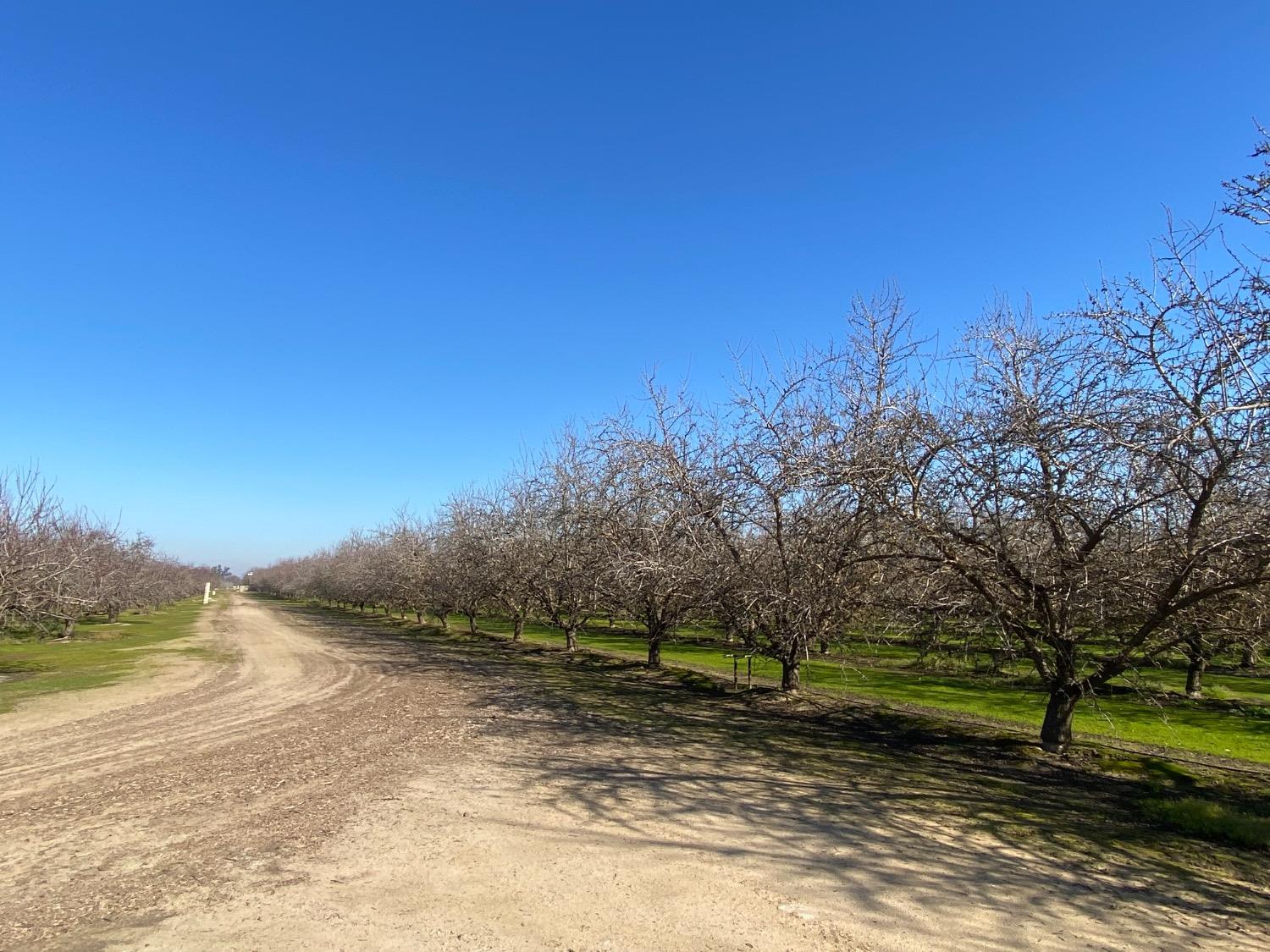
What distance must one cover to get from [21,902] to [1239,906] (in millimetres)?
8241

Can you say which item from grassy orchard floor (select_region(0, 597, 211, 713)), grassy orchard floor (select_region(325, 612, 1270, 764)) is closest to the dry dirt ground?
grassy orchard floor (select_region(325, 612, 1270, 764))

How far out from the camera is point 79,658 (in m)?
21.9

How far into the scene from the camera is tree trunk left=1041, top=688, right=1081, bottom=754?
9.33m

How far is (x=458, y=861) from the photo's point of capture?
529 centimetres

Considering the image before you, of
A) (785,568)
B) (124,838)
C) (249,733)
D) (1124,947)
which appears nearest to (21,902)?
(124,838)

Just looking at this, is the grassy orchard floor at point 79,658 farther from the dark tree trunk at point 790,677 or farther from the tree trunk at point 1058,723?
the tree trunk at point 1058,723

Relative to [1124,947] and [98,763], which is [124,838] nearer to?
[98,763]

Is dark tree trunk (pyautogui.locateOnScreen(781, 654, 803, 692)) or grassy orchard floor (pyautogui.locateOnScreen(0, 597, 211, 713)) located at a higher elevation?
dark tree trunk (pyautogui.locateOnScreen(781, 654, 803, 692))

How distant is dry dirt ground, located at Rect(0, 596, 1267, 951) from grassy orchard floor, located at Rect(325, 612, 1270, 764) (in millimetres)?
3736

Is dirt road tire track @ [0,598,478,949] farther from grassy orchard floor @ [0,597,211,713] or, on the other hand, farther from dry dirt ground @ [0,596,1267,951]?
grassy orchard floor @ [0,597,211,713]

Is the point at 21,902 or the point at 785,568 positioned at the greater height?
the point at 785,568

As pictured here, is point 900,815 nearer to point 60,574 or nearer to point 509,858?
point 509,858

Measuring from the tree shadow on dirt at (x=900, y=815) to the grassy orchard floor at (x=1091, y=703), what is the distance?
1.35 m

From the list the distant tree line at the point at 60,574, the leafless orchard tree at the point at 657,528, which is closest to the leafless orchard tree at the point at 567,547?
the leafless orchard tree at the point at 657,528
